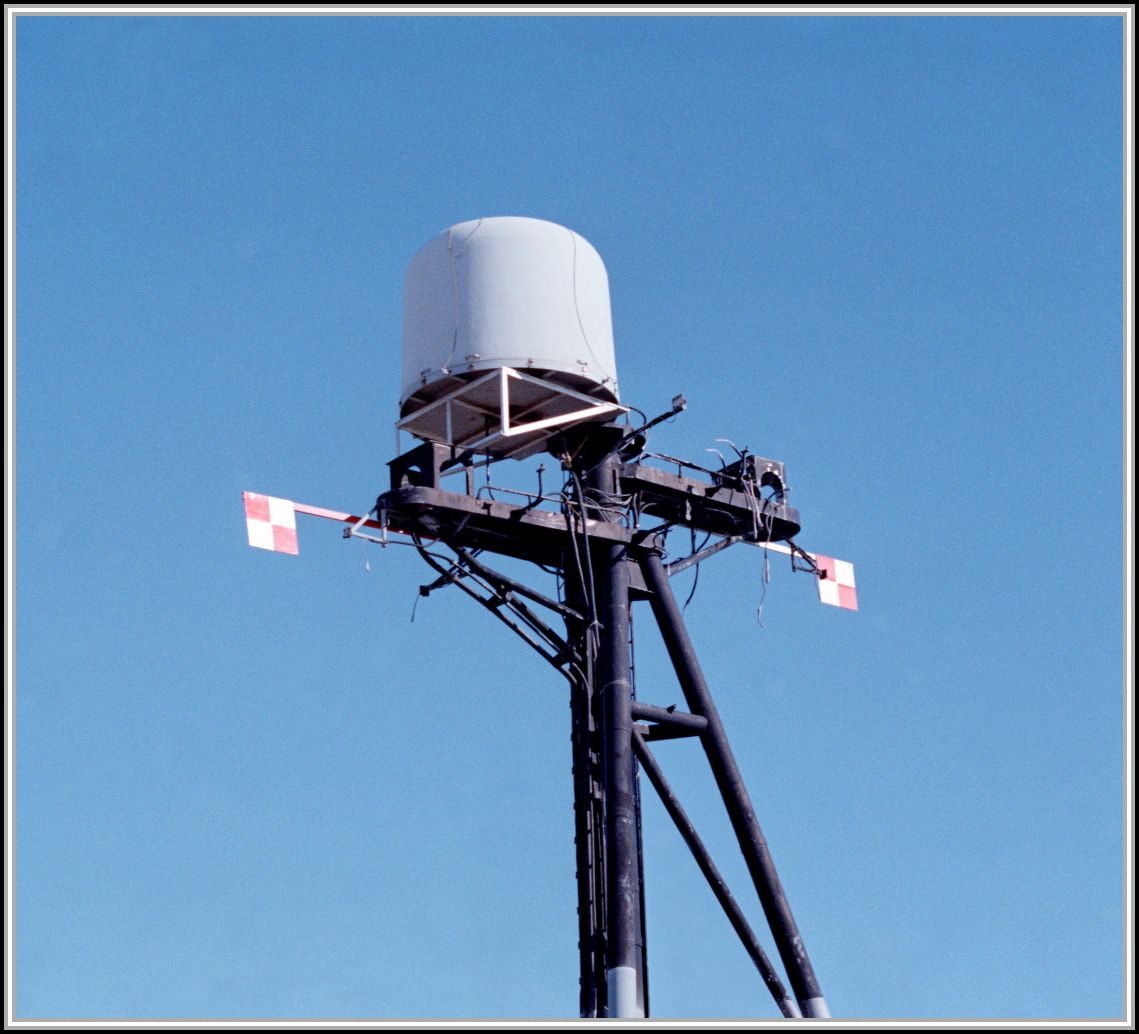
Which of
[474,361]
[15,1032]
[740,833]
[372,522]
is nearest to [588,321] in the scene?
[474,361]

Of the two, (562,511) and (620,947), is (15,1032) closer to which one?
(620,947)

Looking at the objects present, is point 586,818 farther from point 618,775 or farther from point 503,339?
point 503,339

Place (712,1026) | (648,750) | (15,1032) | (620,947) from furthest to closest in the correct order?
1. (648,750)
2. (620,947)
3. (712,1026)
4. (15,1032)

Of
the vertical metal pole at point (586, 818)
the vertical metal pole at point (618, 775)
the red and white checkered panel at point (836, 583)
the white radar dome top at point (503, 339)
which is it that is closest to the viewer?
the vertical metal pole at point (618, 775)

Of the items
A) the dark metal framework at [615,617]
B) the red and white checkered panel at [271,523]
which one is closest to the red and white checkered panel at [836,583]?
the dark metal framework at [615,617]

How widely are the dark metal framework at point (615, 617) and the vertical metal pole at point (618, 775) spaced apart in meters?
0.02

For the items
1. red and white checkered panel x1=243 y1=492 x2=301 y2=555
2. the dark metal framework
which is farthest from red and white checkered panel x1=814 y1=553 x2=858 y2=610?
red and white checkered panel x1=243 y1=492 x2=301 y2=555

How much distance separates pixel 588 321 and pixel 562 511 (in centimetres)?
271

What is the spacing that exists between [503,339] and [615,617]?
4217 millimetres

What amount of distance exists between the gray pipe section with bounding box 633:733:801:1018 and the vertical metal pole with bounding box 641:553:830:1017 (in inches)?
9.5

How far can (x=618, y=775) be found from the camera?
30.6m

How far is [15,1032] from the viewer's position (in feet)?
76.7

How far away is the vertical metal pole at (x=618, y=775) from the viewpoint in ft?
97.1

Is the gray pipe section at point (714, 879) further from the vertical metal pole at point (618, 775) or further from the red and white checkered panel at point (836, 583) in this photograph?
the red and white checkered panel at point (836, 583)
